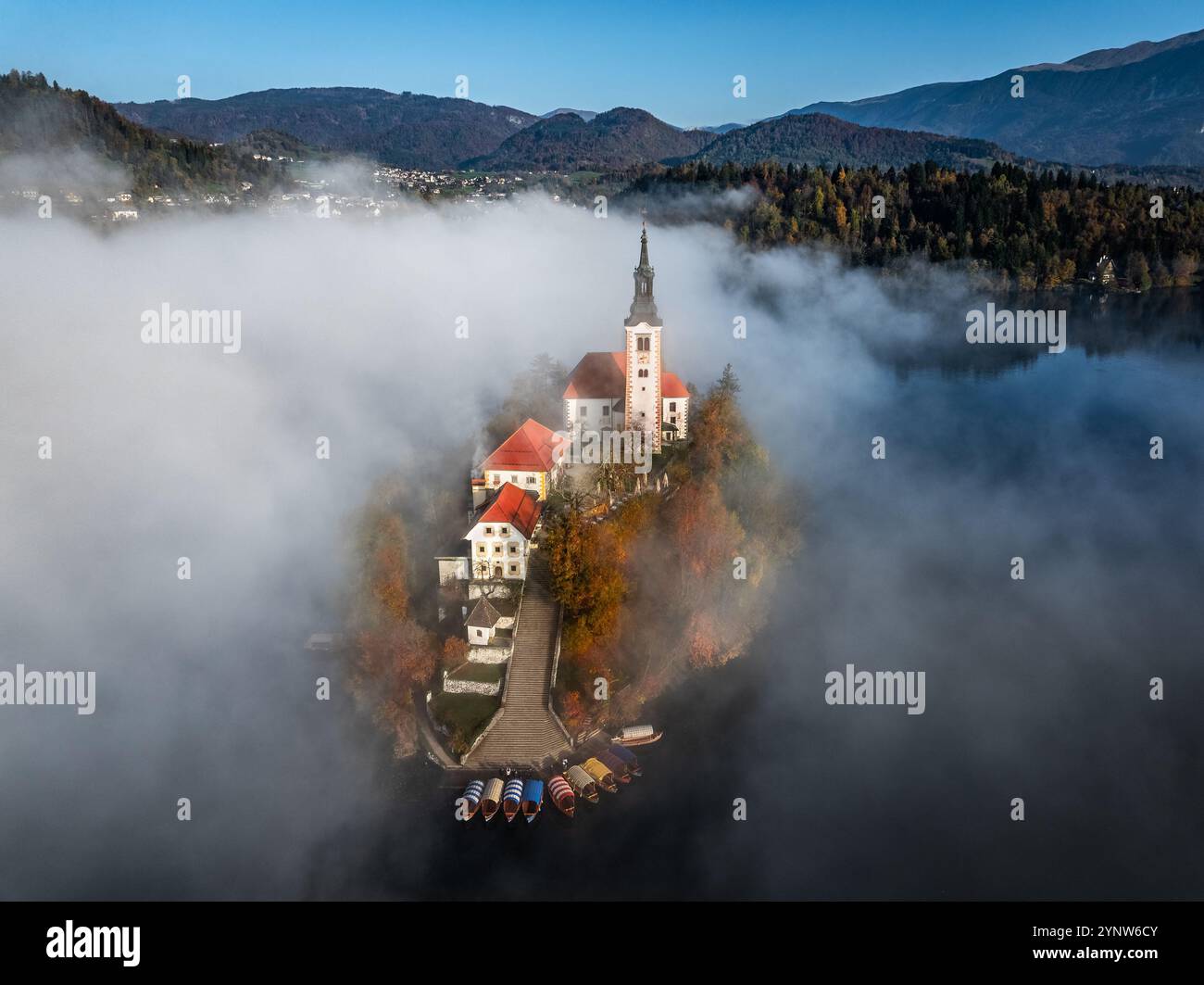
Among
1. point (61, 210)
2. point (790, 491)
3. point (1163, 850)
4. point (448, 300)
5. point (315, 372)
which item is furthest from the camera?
point (448, 300)

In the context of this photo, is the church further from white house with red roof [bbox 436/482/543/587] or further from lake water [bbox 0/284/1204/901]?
lake water [bbox 0/284/1204/901]

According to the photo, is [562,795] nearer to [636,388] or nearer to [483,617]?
[483,617]

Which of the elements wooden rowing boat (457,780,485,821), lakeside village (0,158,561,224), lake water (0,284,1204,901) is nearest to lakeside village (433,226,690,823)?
wooden rowing boat (457,780,485,821)

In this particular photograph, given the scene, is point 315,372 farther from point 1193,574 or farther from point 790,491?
point 1193,574

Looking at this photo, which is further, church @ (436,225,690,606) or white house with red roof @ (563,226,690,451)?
white house with red roof @ (563,226,690,451)

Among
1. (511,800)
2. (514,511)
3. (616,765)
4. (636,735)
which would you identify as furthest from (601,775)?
(514,511)

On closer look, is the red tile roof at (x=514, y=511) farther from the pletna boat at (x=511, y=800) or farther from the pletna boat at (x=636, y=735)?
the pletna boat at (x=511, y=800)

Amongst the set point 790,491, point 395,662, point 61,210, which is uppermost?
point 61,210

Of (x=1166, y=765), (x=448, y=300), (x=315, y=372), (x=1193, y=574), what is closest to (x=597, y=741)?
(x=1166, y=765)
